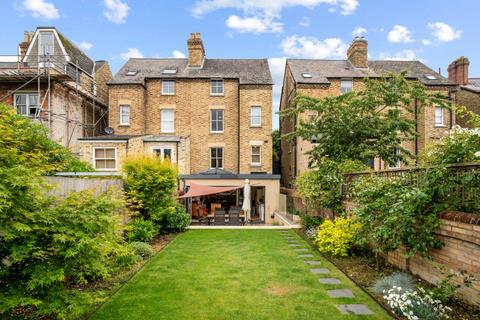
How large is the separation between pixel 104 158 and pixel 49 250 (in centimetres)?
1960

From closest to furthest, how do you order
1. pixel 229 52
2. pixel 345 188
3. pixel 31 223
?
pixel 31 223
pixel 345 188
pixel 229 52

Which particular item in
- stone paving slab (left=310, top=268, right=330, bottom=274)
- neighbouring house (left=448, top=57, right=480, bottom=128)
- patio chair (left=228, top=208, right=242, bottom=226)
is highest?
neighbouring house (left=448, top=57, right=480, bottom=128)

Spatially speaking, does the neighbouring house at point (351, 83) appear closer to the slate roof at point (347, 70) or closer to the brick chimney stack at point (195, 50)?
the slate roof at point (347, 70)

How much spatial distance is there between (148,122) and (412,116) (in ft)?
73.3

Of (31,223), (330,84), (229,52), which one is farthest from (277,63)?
(31,223)

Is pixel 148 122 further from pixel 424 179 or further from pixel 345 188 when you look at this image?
pixel 424 179

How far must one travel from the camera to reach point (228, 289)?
704 centimetres

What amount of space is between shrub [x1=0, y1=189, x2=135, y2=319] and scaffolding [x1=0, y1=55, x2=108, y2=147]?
18450 millimetres

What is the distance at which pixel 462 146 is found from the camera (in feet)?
21.8

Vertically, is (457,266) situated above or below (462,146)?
below

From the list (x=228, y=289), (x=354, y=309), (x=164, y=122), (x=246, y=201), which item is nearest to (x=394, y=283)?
(x=354, y=309)

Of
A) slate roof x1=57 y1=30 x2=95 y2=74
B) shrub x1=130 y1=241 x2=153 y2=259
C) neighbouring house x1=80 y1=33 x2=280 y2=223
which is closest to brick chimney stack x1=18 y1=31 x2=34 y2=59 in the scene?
slate roof x1=57 y1=30 x2=95 y2=74

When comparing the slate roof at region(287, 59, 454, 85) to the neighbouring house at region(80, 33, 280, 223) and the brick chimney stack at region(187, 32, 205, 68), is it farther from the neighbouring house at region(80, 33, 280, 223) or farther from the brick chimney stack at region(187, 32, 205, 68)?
the brick chimney stack at region(187, 32, 205, 68)

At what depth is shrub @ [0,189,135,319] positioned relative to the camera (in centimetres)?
418
